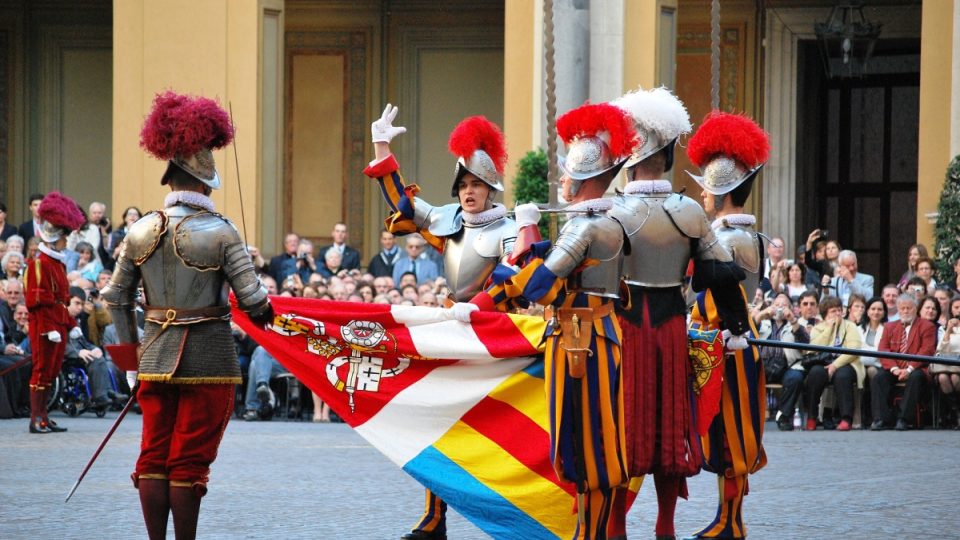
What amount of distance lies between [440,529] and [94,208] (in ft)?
40.7

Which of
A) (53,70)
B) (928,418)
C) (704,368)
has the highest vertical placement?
(53,70)

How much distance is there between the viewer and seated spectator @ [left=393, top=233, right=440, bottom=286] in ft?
61.2

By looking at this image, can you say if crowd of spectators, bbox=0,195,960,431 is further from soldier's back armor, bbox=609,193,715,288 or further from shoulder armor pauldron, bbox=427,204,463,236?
soldier's back armor, bbox=609,193,715,288

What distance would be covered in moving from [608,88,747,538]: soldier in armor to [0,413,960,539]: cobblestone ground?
3.29ft

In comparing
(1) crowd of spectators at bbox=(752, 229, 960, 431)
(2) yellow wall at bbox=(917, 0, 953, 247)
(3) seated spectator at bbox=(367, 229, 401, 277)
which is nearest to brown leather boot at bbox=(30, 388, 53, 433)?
(3) seated spectator at bbox=(367, 229, 401, 277)

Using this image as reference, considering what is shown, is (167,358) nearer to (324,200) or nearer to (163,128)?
(163,128)

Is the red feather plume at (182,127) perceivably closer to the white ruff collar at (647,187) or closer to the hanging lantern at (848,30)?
the white ruff collar at (647,187)

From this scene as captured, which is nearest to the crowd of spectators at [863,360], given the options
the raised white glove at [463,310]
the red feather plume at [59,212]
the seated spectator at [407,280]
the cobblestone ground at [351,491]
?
the cobblestone ground at [351,491]

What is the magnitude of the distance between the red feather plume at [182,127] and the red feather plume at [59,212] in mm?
7116

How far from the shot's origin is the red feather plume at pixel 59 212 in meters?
14.2

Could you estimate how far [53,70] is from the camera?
86.0 ft

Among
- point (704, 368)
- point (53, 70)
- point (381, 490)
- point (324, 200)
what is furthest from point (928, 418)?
point (53, 70)

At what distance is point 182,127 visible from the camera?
7309mm

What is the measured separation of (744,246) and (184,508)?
10.6 ft
